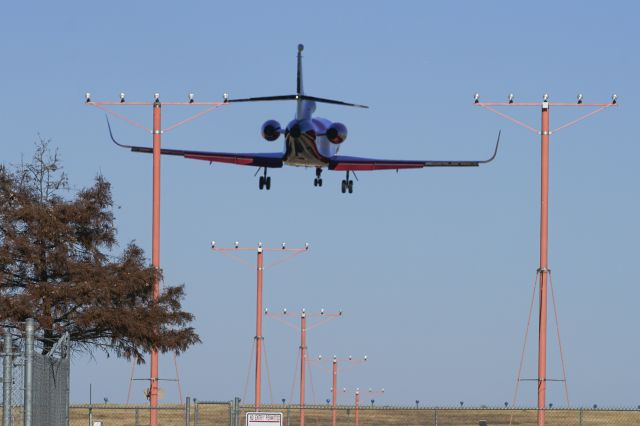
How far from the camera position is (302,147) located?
181 feet

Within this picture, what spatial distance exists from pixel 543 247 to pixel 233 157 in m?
28.7

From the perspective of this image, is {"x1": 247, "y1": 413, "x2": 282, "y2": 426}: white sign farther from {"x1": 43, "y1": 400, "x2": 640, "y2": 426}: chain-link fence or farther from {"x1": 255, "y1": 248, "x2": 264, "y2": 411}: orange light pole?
{"x1": 43, "y1": 400, "x2": 640, "y2": 426}: chain-link fence

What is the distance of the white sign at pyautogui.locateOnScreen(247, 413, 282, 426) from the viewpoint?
26.9 meters

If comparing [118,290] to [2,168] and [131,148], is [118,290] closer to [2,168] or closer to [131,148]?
[2,168]

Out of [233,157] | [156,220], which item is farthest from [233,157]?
[156,220]

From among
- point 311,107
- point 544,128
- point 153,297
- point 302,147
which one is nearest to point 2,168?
point 153,297

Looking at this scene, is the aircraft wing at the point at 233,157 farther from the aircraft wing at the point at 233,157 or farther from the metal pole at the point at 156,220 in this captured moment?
the metal pole at the point at 156,220

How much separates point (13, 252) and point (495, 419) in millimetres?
59156

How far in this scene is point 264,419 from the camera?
27078mm

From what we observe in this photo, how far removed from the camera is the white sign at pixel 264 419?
26922 millimetres

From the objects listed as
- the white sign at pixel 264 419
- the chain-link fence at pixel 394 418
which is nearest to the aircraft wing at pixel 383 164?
the chain-link fence at pixel 394 418

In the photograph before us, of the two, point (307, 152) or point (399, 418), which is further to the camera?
point (399, 418)

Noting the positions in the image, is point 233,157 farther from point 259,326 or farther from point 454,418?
point 454,418

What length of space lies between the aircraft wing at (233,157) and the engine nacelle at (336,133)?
4.01 metres
